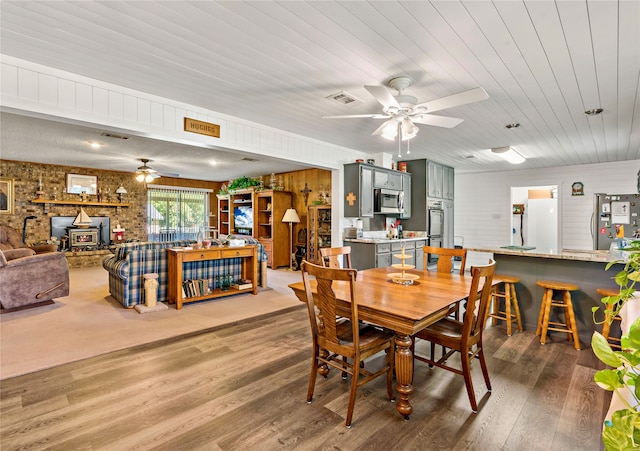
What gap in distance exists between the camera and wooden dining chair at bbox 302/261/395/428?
1.91 meters

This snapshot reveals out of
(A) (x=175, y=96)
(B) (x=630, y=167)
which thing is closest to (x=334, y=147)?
(A) (x=175, y=96)

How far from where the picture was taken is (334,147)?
5566 millimetres

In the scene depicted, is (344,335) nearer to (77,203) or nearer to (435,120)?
(435,120)

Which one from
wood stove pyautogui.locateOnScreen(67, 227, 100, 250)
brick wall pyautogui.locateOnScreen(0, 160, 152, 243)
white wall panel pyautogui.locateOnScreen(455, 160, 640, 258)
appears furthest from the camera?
wood stove pyautogui.locateOnScreen(67, 227, 100, 250)

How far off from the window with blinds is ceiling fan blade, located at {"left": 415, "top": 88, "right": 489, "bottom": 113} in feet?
26.0

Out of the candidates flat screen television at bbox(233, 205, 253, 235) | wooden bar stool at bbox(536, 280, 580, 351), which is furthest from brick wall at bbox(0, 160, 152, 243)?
wooden bar stool at bbox(536, 280, 580, 351)

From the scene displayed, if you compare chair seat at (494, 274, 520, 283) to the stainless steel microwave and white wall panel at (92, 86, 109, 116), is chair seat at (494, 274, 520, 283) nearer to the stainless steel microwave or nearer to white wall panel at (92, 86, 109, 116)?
the stainless steel microwave

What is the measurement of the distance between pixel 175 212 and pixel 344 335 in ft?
29.1

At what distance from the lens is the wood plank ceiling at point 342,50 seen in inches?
79.9

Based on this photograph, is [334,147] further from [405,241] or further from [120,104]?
[120,104]

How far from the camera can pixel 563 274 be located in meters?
3.49

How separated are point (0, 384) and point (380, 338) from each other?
2.86m

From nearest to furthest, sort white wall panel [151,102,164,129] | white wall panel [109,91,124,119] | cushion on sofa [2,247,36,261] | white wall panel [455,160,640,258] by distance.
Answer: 1. white wall panel [109,91,124,119]
2. white wall panel [151,102,164,129]
3. cushion on sofa [2,247,36,261]
4. white wall panel [455,160,640,258]

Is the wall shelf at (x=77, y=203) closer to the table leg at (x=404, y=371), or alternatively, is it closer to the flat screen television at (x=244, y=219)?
the flat screen television at (x=244, y=219)
